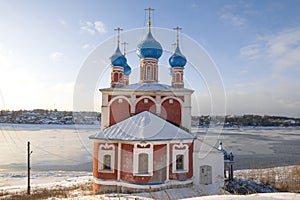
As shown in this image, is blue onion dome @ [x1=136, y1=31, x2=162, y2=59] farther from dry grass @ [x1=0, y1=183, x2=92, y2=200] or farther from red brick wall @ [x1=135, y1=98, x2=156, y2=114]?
dry grass @ [x1=0, y1=183, x2=92, y2=200]

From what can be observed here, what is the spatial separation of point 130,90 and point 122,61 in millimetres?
2739

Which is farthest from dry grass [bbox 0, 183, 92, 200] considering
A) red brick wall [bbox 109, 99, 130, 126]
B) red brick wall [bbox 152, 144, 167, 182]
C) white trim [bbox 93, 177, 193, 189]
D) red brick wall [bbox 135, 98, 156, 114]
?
red brick wall [bbox 135, 98, 156, 114]

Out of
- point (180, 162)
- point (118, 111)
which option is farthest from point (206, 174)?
point (118, 111)

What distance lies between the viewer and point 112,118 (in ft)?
45.5

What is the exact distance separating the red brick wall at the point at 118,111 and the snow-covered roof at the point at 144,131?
6.21ft

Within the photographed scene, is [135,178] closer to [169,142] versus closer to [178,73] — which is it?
[169,142]

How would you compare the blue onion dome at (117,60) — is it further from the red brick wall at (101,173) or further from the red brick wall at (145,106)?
the red brick wall at (101,173)

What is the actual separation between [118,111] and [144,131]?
3107mm

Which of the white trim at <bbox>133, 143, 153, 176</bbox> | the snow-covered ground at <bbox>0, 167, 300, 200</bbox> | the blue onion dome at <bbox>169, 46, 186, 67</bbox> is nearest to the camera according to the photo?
the snow-covered ground at <bbox>0, 167, 300, 200</bbox>

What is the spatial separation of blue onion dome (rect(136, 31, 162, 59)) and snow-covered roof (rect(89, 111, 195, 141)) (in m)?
4.24

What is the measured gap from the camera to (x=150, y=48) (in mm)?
14625

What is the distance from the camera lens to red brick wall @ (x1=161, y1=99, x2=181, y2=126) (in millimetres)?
13852

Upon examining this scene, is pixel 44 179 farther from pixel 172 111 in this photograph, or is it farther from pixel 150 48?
pixel 150 48

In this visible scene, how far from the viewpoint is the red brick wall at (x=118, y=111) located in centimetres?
1368
